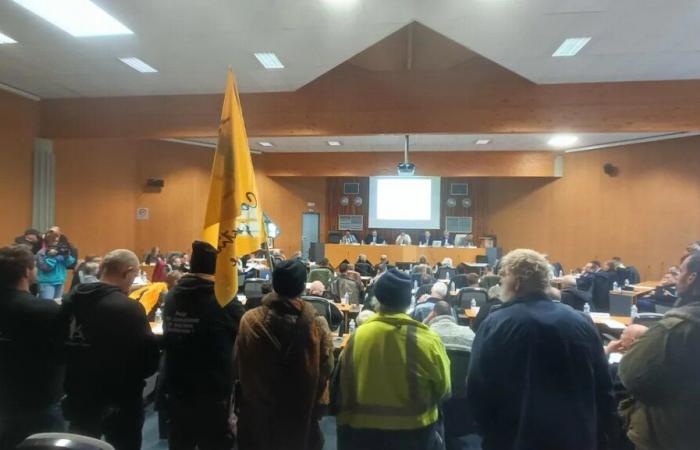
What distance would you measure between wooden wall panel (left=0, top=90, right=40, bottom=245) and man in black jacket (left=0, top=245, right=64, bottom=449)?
6974 millimetres

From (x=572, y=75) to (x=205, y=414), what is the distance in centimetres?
739

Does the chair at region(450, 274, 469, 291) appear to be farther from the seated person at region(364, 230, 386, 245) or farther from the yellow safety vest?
the seated person at region(364, 230, 386, 245)

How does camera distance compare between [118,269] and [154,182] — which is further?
[154,182]

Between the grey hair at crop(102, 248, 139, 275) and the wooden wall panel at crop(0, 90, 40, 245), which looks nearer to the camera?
the grey hair at crop(102, 248, 139, 275)

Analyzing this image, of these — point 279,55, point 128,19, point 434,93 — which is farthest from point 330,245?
point 128,19

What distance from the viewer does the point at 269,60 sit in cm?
673

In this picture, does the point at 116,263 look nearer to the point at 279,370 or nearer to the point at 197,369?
the point at 197,369

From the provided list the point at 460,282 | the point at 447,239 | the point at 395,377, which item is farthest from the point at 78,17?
the point at 447,239

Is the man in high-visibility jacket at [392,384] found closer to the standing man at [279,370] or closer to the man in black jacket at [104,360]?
the standing man at [279,370]

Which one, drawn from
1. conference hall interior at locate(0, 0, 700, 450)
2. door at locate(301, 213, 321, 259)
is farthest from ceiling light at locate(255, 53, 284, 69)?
door at locate(301, 213, 321, 259)

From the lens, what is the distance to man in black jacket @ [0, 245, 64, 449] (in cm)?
209

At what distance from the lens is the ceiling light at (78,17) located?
5094 mm

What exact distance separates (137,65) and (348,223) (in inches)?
404

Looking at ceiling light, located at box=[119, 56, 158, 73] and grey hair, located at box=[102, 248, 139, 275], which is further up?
ceiling light, located at box=[119, 56, 158, 73]
